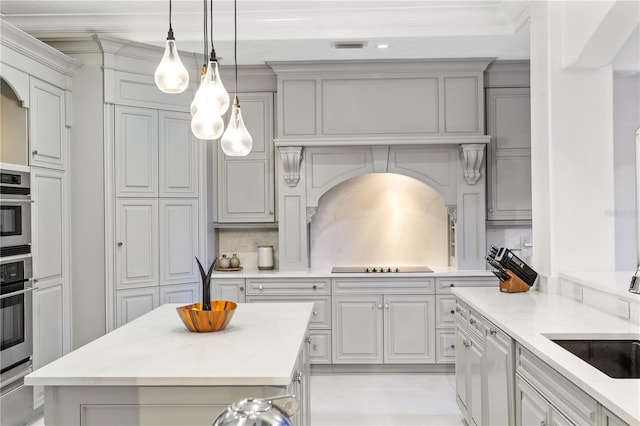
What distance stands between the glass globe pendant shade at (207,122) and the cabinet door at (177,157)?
2554 mm

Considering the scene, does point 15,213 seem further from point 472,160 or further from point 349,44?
point 472,160

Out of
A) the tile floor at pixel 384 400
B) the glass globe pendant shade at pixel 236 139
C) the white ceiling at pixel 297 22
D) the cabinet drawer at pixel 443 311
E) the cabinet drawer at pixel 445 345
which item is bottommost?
the tile floor at pixel 384 400

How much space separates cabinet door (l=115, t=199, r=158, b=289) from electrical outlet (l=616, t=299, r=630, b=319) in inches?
132

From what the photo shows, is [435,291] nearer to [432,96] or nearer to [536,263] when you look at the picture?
[536,263]

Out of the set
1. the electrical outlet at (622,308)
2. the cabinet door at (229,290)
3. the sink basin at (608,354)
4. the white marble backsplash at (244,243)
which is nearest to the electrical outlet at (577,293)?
the electrical outlet at (622,308)

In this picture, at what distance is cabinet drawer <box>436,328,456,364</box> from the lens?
4.67m

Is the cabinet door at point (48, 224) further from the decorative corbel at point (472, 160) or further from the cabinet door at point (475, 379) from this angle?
the decorative corbel at point (472, 160)

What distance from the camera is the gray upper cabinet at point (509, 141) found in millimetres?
4902

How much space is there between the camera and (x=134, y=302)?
4.32 m

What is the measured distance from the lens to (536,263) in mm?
3570

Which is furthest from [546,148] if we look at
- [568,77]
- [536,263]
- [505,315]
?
[505,315]

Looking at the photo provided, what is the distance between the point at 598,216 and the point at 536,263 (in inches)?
20.0

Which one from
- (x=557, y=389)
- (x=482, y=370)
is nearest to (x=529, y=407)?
(x=557, y=389)

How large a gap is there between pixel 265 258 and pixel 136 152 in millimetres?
1538
